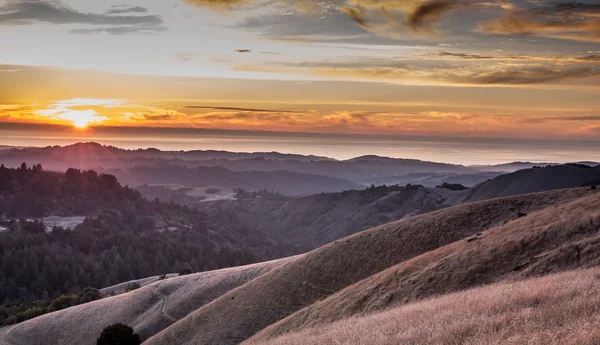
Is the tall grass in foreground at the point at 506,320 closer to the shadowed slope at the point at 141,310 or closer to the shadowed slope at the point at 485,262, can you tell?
the shadowed slope at the point at 485,262

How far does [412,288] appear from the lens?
107 feet

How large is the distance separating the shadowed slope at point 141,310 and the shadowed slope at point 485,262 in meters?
29.8

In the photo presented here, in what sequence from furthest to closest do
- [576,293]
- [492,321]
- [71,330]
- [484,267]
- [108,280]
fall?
1. [108,280]
2. [71,330]
3. [484,267]
4. [576,293]
5. [492,321]

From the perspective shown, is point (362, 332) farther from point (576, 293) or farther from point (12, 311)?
point (12, 311)

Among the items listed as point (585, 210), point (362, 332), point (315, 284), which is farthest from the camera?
point (315, 284)

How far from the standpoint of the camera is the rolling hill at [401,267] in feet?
101

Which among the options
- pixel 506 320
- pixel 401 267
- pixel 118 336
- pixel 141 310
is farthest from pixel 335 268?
pixel 506 320

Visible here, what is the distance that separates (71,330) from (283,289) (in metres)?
35.8

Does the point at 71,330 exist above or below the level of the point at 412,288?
below

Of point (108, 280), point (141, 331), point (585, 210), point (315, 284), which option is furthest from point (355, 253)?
point (108, 280)

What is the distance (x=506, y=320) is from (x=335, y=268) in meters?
34.0

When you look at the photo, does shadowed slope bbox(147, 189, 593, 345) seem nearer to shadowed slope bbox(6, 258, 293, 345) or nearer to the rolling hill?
the rolling hill

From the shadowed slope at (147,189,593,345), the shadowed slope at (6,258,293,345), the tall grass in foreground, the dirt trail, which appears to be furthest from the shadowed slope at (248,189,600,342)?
the shadowed slope at (6,258,293,345)

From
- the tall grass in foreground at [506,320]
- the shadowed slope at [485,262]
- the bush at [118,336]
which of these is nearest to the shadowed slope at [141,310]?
the bush at [118,336]
